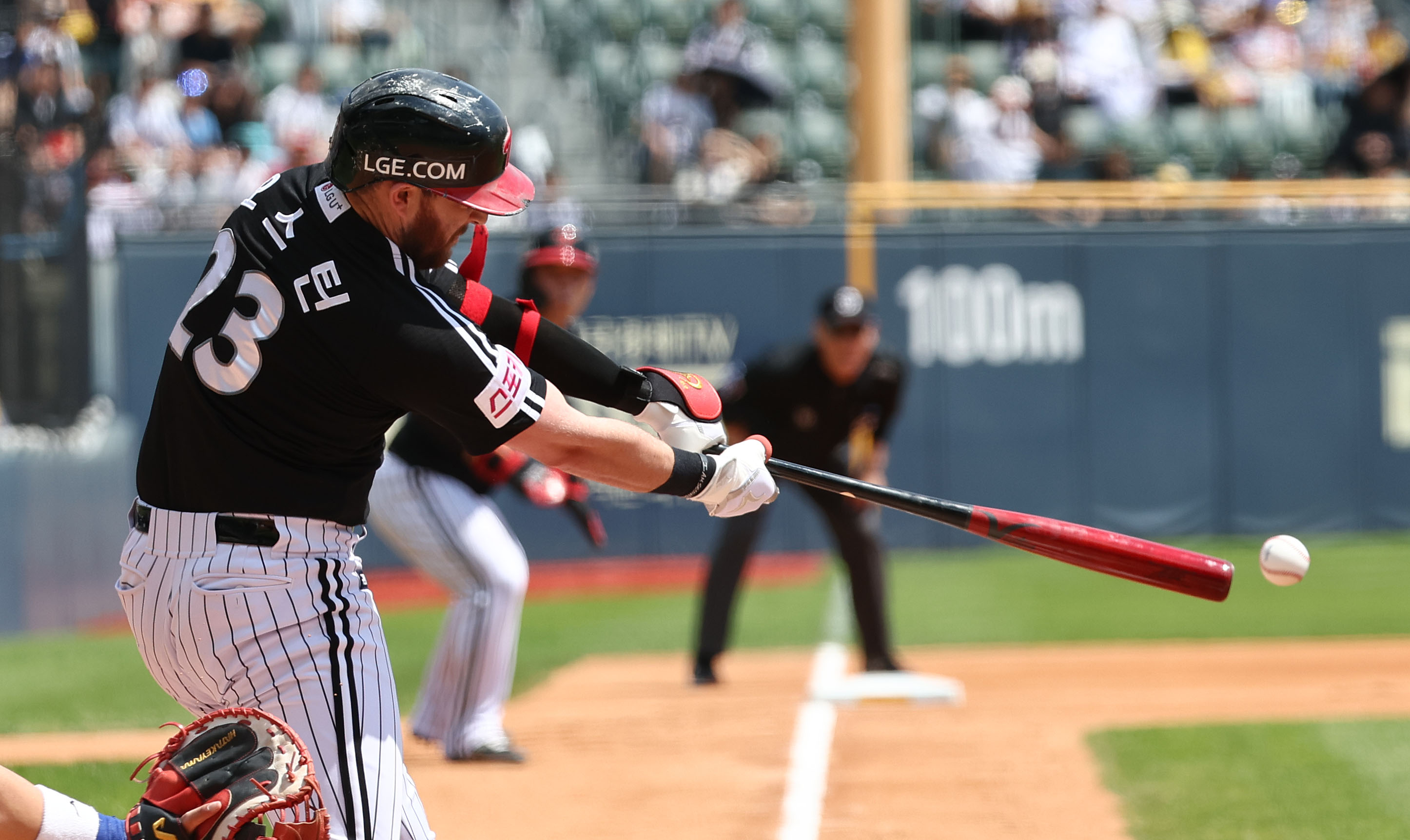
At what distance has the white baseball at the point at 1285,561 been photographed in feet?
13.3

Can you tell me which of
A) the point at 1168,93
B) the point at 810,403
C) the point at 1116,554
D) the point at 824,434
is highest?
the point at 1168,93

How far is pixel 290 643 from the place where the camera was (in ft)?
9.95

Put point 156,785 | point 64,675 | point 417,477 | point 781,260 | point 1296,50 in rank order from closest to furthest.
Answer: point 156,785, point 417,477, point 64,675, point 781,260, point 1296,50

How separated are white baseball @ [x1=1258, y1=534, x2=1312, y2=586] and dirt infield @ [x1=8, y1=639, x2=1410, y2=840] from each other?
3.46 ft

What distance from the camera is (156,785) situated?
9.65ft

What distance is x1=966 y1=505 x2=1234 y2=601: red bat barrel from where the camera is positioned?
3670 mm

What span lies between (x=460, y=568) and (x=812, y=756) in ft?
4.93

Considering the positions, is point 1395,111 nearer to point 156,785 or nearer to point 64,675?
point 64,675

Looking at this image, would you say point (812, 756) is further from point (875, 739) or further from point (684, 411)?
point (684, 411)

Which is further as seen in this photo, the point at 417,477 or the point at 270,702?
the point at 417,477

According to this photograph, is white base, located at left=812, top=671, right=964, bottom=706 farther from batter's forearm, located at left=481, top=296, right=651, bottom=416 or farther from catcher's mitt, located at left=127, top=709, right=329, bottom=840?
catcher's mitt, located at left=127, top=709, right=329, bottom=840

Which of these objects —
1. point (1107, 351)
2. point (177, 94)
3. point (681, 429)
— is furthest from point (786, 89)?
point (681, 429)

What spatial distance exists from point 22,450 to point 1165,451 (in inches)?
383

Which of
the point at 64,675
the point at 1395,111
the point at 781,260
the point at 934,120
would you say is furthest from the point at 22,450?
the point at 1395,111
